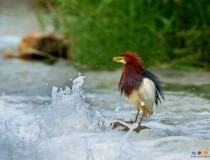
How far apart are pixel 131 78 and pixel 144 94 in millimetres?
159

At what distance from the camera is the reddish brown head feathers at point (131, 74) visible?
4961 mm

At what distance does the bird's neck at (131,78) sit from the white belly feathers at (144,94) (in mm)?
33

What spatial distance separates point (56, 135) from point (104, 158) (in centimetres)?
71

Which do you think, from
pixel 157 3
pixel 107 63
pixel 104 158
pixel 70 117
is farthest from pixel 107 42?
pixel 104 158

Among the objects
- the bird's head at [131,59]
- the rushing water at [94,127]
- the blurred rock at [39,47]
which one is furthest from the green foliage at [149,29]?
the bird's head at [131,59]

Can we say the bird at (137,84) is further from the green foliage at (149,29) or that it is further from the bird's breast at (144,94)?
the green foliage at (149,29)

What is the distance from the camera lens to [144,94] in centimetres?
495

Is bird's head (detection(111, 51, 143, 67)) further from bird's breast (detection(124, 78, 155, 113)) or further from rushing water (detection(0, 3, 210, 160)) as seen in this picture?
rushing water (detection(0, 3, 210, 160))

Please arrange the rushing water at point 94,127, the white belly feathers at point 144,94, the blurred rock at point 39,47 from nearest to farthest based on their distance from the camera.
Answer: the rushing water at point 94,127
the white belly feathers at point 144,94
the blurred rock at point 39,47

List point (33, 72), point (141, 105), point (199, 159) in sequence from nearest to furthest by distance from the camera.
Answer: point (199, 159) < point (141, 105) < point (33, 72)

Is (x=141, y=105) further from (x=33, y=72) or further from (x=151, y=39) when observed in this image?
(x=33, y=72)

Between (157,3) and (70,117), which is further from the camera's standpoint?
(157,3)

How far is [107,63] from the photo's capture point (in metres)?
9.25

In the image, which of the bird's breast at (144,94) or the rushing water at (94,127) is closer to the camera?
the rushing water at (94,127)
